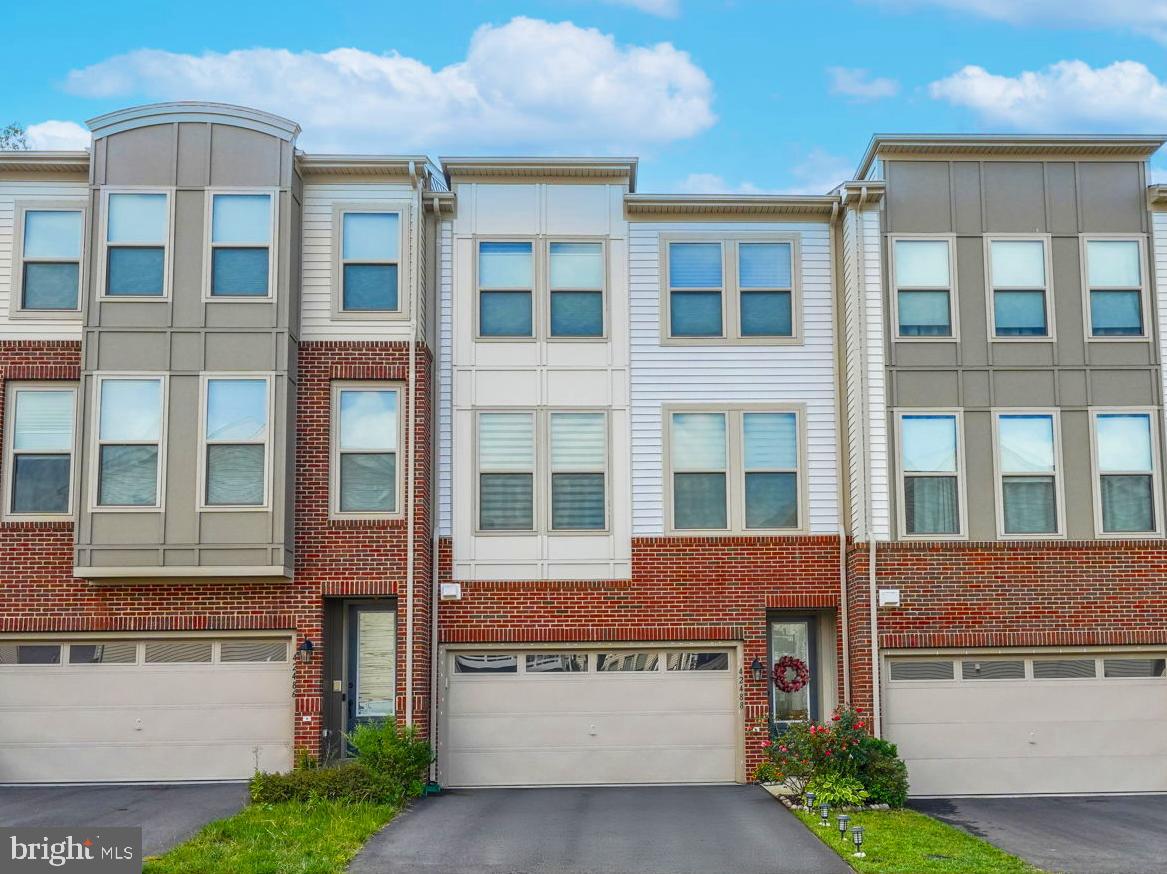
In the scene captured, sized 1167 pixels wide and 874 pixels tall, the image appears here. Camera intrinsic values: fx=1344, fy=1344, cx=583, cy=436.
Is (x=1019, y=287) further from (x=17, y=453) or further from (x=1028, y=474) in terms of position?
(x=17, y=453)

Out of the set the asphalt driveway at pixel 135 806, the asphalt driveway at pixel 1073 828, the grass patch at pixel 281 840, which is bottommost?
the asphalt driveway at pixel 1073 828

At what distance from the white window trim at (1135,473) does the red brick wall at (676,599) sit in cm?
341

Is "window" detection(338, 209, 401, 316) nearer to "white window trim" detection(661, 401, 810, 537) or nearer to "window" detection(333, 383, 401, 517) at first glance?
"window" detection(333, 383, 401, 517)

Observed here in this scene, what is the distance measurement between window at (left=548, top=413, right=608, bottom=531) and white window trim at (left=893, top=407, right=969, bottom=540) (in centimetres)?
380

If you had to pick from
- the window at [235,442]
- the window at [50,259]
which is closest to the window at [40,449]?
the window at [50,259]

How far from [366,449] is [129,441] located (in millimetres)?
2910

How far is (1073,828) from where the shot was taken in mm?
14625

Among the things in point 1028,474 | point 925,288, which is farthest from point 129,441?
point 1028,474

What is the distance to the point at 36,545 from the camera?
669 inches

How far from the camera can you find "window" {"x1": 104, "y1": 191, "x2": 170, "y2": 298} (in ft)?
55.7

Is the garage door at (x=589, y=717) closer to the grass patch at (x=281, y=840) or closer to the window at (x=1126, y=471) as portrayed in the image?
the grass patch at (x=281, y=840)

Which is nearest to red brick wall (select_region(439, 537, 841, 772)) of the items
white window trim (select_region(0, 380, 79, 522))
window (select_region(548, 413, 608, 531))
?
window (select_region(548, 413, 608, 531))

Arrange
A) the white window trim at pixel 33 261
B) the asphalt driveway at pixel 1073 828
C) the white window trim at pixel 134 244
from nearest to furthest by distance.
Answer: the asphalt driveway at pixel 1073 828 → the white window trim at pixel 134 244 → the white window trim at pixel 33 261

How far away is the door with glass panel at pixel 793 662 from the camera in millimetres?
18172
